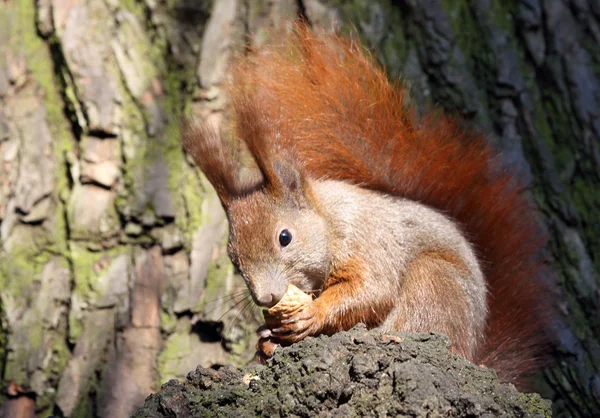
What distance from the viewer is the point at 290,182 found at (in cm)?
198

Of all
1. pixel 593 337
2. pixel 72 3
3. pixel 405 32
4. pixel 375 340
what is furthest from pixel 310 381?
pixel 72 3

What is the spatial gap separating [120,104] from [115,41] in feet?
0.64

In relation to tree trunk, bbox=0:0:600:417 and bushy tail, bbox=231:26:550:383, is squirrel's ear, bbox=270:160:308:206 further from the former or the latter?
tree trunk, bbox=0:0:600:417

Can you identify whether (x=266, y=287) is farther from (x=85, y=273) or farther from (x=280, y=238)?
(x=85, y=273)

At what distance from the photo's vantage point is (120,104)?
2.31 m

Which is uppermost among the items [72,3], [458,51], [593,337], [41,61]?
[458,51]

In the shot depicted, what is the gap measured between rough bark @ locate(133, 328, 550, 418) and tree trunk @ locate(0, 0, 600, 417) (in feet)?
2.51

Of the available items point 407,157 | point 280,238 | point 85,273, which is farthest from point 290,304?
point 85,273

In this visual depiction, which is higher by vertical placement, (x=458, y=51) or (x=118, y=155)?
(x=458, y=51)

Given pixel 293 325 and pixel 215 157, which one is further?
pixel 215 157

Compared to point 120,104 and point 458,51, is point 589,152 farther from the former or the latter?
point 120,104

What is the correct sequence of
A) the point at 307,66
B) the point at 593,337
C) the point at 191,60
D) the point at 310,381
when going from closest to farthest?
the point at 310,381, the point at 307,66, the point at 593,337, the point at 191,60

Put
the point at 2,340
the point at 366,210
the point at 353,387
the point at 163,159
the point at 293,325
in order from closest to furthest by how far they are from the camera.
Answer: the point at 353,387 → the point at 293,325 → the point at 366,210 → the point at 2,340 → the point at 163,159

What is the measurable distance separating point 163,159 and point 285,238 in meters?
0.59
